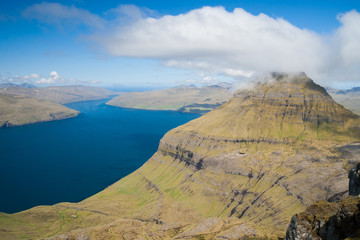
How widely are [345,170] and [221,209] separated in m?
102

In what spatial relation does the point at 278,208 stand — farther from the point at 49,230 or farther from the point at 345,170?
the point at 49,230

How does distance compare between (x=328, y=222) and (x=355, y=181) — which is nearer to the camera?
(x=328, y=222)

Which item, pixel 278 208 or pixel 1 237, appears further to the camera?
pixel 278 208

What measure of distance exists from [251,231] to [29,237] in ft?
485

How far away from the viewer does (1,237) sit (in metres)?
147

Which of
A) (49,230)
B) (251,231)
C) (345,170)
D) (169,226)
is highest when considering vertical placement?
(345,170)

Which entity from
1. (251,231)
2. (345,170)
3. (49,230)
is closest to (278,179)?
(345,170)

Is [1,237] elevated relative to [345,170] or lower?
lower

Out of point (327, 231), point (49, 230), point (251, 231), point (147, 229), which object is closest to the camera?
point (327, 231)

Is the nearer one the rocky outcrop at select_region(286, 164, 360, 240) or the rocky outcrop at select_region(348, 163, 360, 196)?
the rocky outcrop at select_region(286, 164, 360, 240)

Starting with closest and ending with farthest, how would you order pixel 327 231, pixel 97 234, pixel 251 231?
1. pixel 327 231
2. pixel 251 231
3. pixel 97 234

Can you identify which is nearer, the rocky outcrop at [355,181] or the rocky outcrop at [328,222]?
the rocky outcrop at [328,222]

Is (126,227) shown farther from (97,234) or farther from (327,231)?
(327,231)

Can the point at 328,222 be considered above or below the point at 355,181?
below
